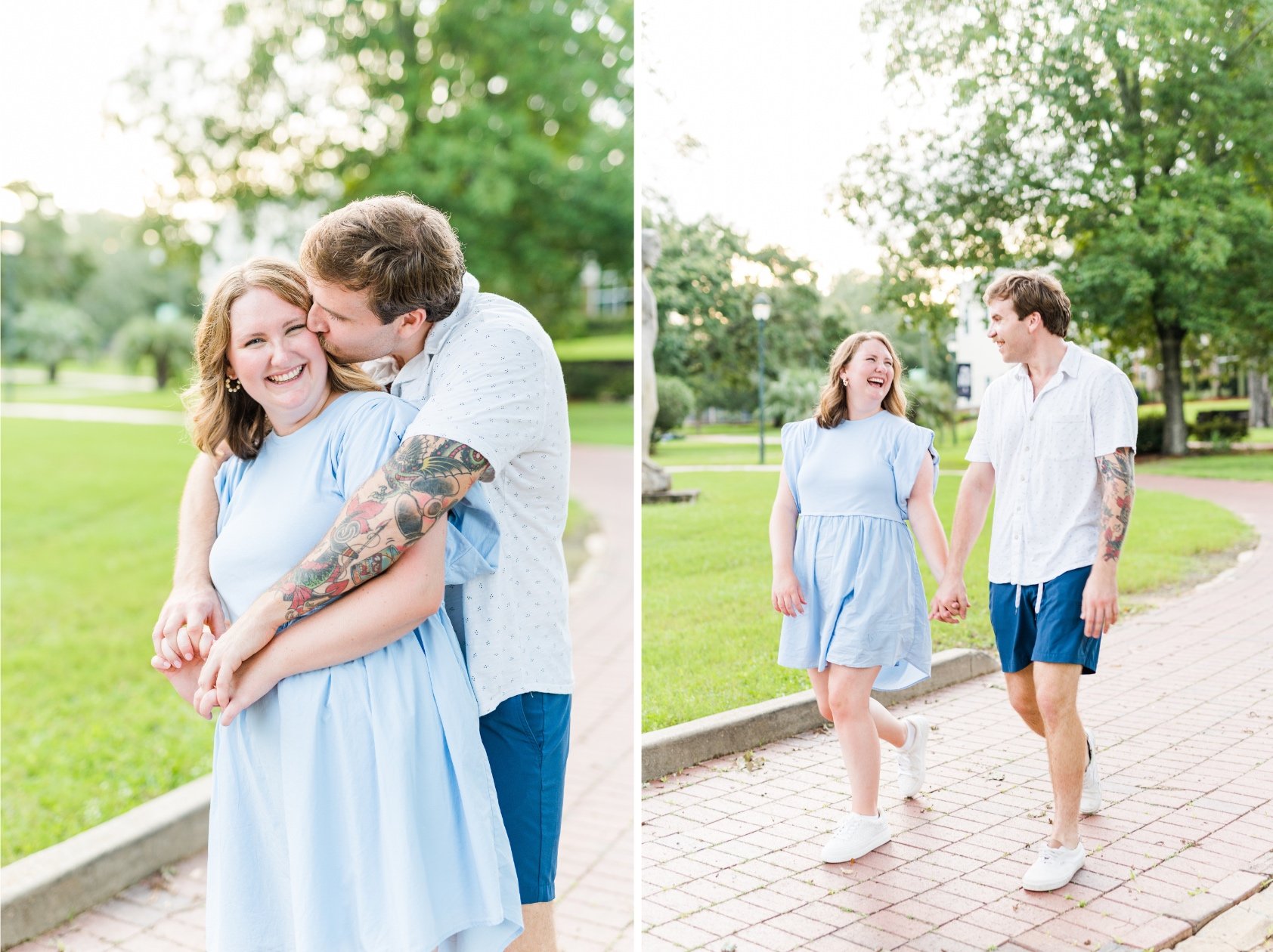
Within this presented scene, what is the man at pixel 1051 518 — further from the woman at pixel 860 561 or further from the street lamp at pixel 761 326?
the street lamp at pixel 761 326

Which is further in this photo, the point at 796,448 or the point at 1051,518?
the point at 796,448

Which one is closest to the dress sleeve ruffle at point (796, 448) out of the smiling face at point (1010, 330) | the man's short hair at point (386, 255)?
the smiling face at point (1010, 330)

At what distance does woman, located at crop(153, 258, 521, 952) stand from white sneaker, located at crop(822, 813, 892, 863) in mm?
1318

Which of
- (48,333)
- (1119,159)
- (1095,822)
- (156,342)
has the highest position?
(48,333)

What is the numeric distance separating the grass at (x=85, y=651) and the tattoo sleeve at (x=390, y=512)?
1.88ft

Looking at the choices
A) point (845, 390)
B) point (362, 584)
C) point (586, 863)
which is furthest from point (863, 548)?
point (586, 863)

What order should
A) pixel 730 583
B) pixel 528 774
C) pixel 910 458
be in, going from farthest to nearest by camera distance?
pixel 730 583 < pixel 910 458 < pixel 528 774

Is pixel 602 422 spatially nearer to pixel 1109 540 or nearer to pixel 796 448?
pixel 796 448

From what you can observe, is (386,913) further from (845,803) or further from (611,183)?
(611,183)

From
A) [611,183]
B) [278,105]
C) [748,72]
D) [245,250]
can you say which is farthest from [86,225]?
[748,72]

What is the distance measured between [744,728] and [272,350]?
2.03 meters

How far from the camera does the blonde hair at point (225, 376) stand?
199cm

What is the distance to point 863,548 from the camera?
3012mm

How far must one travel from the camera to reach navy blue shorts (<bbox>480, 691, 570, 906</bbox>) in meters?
2.15
